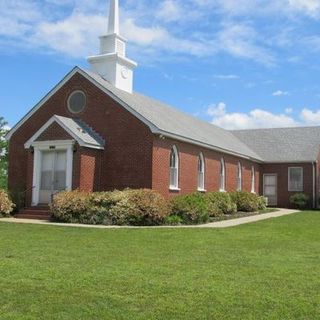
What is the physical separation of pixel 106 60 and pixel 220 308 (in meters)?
22.6

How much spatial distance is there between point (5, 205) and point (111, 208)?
5.37 meters

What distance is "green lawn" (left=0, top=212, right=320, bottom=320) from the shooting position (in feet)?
23.1

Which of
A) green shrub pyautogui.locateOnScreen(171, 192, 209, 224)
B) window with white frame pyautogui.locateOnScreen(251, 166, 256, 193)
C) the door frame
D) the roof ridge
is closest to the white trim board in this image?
the door frame

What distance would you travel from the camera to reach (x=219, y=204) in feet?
86.0

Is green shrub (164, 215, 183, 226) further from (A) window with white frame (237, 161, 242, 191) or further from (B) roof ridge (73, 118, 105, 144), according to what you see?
(A) window with white frame (237, 161, 242, 191)

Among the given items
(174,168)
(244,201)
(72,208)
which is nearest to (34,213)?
(72,208)

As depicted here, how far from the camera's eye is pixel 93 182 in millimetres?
24469

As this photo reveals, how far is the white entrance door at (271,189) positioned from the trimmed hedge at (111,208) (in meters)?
20.5

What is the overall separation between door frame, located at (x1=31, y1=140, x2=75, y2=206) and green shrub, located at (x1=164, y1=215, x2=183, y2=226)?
5.09 m

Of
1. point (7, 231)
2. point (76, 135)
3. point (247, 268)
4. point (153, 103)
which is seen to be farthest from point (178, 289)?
point (153, 103)

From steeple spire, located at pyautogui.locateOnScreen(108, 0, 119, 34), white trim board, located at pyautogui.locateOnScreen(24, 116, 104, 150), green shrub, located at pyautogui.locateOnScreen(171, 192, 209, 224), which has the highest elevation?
steeple spire, located at pyautogui.locateOnScreen(108, 0, 119, 34)

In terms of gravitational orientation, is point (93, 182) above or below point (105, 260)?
above

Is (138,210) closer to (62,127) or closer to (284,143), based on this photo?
(62,127)

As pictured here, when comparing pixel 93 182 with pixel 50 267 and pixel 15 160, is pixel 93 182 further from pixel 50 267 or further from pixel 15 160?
pixel 50 267
